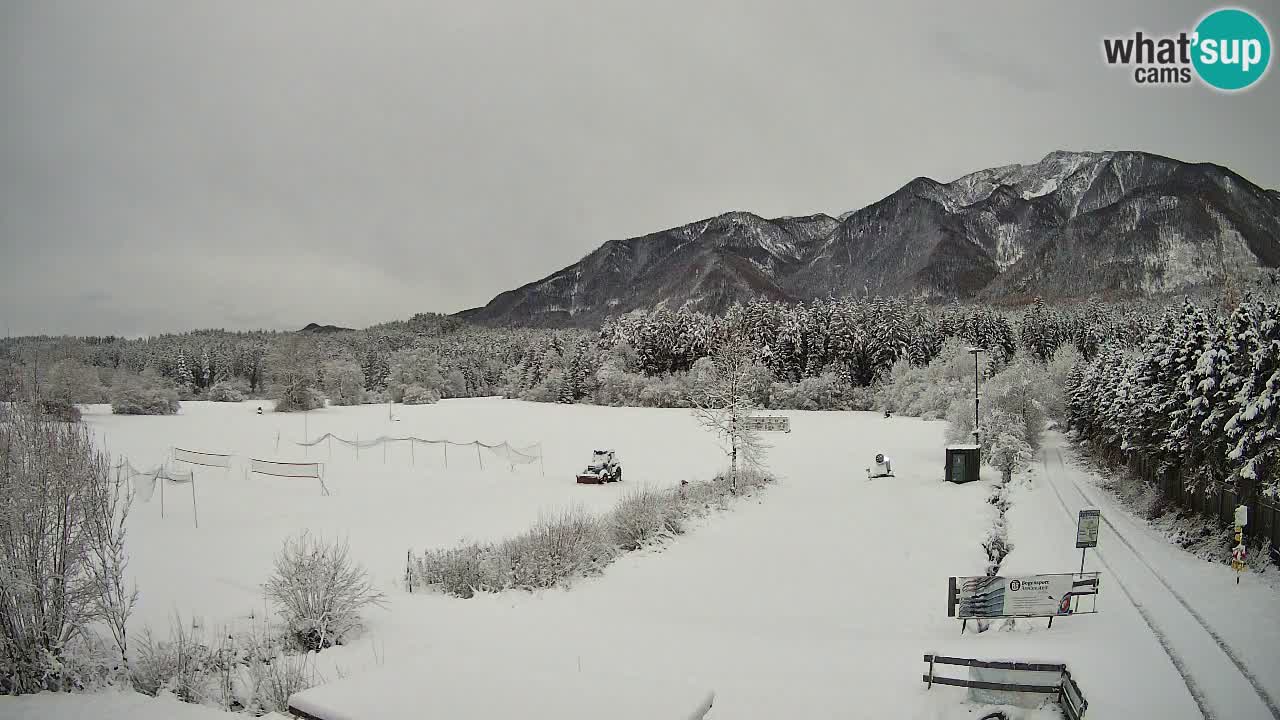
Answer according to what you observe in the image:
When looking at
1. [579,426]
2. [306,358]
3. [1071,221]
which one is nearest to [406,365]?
[306,358]

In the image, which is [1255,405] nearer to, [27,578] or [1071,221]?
[27,578]

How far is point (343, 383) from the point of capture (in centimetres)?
8619

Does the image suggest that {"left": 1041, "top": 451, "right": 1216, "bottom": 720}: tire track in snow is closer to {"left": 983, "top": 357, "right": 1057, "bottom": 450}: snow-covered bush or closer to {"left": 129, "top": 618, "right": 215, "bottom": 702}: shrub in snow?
{"left": 129, "top": 618, "right": 215, "bottom": 702}: shrub in snow

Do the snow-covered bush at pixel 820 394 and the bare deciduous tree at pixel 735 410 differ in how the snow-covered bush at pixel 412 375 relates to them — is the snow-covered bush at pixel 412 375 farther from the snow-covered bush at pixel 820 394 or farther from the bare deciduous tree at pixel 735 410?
the bare deciduous tree at pixel 735 410

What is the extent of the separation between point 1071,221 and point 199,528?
23878 centimetres

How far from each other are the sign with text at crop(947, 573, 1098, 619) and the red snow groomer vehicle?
20.5m

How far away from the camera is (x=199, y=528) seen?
18656 mm

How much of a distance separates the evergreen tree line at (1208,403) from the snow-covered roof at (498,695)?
16.1m

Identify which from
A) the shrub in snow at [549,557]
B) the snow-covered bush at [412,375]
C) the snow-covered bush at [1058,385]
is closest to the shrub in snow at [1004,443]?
the snow-covered bush at [1058,385]

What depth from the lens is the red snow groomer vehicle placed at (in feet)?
95.3

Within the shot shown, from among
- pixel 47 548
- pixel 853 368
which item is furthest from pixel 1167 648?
pixel 853 368

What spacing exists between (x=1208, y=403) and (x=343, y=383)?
91833mm

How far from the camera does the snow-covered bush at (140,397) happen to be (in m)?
58.1

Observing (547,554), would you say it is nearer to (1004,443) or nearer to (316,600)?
(316,600)
